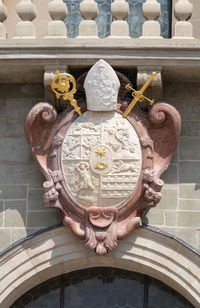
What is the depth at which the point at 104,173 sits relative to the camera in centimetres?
1264

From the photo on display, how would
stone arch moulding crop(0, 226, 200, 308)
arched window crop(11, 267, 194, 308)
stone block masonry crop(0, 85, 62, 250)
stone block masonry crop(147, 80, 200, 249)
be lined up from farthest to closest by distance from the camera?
arched window crop(11, 267, 194, 308) → stone block masonry crop(0, 85, 62, 250) → stone block masonry crop(147, 80, 200, 249) → stone arch moulding crop(0, 226, 200, 308)

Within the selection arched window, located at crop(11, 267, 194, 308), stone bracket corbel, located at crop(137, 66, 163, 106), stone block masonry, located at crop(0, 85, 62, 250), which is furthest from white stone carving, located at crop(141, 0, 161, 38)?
arched window, located at crop(11, 267, 194, 308)

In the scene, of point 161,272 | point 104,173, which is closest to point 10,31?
point 104,173

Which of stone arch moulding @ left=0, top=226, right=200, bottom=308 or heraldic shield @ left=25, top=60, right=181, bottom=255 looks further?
stone arch moulding @ left=0, top=226, right=200, bottom=308

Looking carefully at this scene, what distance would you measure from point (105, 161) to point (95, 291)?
1545 mm


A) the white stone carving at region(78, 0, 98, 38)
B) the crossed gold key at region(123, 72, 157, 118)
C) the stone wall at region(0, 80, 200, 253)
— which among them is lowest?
the stone wall at region(0, 80, 200, 253)

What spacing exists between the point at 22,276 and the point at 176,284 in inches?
59.0

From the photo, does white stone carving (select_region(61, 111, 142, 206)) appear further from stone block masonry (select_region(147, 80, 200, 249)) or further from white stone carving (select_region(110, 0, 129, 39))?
white stone carving (select_region(110, 0, 129, 39))

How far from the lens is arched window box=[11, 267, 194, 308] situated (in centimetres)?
1338

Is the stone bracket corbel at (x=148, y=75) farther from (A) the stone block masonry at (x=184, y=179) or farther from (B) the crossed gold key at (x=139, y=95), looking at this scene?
(A) the stone block masonry at (x=184, y=179)

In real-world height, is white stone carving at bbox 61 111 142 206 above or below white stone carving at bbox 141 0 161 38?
below

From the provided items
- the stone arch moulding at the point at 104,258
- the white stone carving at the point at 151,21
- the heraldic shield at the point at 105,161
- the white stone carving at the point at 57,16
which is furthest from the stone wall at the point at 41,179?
the white stone carving at the point at 57,16

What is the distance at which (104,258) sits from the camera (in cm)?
1295

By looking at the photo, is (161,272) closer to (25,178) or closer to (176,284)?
(176,284)
